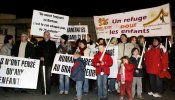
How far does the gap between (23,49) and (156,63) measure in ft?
14.4

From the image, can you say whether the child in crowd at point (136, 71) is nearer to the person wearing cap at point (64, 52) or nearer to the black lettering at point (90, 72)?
the black lettering at point (90, 72)

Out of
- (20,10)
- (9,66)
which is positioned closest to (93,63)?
(9,66)

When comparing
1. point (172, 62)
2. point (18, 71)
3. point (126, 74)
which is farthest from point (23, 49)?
point (172, 62)

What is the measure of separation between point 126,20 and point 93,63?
2922 mm

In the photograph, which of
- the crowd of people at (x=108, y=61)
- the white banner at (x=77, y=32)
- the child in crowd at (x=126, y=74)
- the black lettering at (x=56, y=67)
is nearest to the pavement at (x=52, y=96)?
the crowd of people at (x=108, y=61)

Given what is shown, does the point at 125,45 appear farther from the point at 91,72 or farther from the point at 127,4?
the point at 127,4

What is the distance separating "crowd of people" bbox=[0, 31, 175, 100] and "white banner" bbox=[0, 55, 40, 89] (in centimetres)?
35

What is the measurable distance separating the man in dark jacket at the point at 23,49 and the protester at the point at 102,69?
7.87 feet

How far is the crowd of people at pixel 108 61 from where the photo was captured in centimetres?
1068

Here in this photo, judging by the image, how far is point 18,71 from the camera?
1170cm

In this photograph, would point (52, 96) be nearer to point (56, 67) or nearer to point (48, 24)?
point (56, 67)

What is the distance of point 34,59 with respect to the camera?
460 inches

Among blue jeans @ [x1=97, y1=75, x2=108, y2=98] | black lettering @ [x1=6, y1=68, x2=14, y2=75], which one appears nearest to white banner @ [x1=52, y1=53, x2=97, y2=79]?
blue jeans @ [x1=97, y1=75, x2=108, y2=98]

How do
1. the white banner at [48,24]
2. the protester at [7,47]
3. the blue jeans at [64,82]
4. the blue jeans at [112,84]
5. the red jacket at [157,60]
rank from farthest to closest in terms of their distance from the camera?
the white banner at [48,24]
the protester at [7,47]
the blue jeans at [112,84]
the blue jeans at [64,82]
the red jacket at [157,60]
